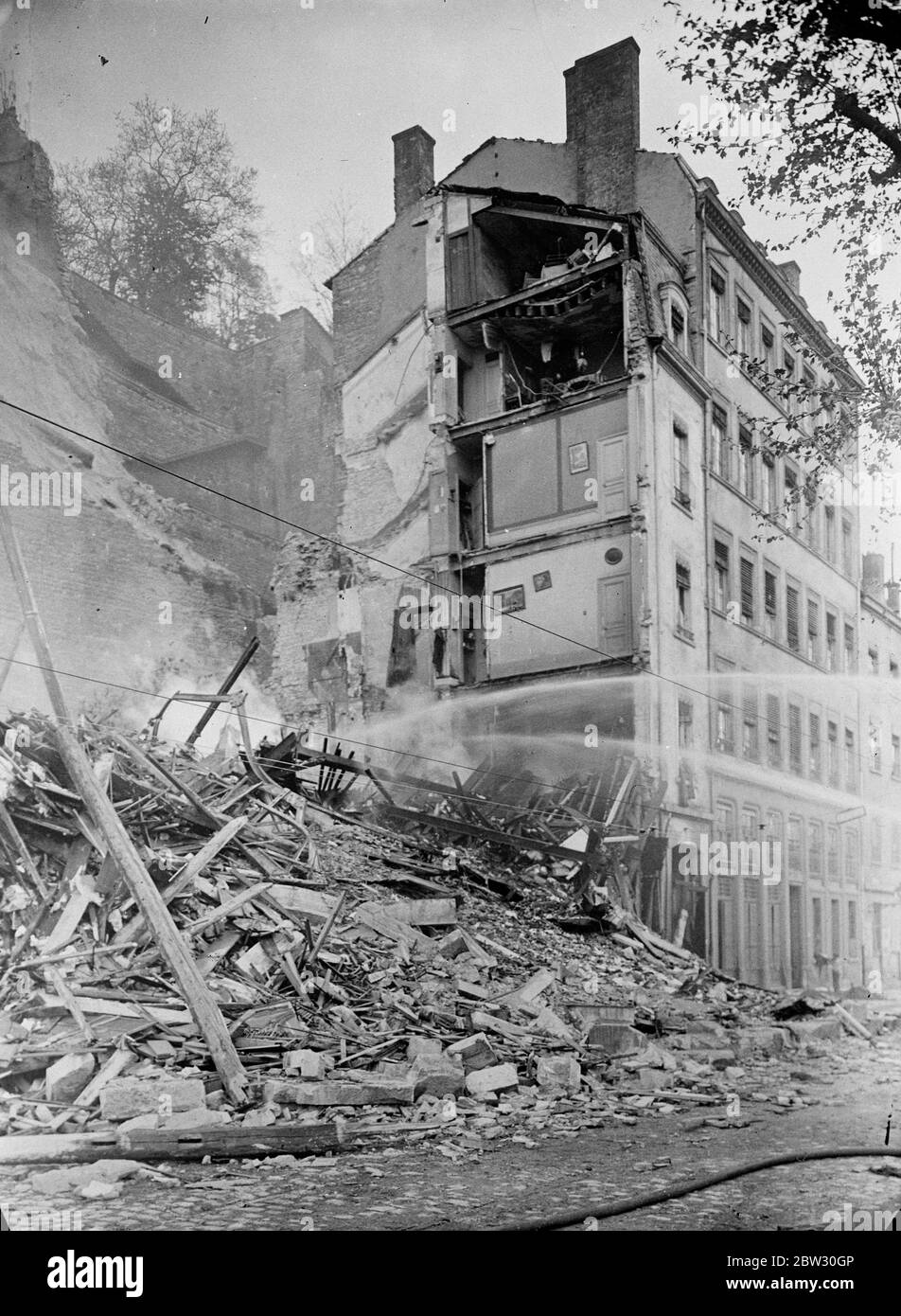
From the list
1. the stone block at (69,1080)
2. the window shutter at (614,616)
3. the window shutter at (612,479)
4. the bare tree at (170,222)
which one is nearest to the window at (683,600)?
the window shutter at (614,616)

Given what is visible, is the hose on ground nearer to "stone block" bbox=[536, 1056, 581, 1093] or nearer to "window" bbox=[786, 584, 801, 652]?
"stone block" bbox=[536, 1056, 581, 1093]

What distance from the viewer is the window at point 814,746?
5.43m

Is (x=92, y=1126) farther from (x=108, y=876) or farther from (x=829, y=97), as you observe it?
(x=829, y=97)

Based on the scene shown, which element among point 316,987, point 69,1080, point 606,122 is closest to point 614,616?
point 316,987

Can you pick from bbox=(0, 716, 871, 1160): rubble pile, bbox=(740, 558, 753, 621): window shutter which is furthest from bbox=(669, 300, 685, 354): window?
bbox=(0, 716, 871, 1160): rubble pile

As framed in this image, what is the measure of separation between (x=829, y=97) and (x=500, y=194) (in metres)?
1.44

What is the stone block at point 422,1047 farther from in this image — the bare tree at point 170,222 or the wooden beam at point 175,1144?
the bare tree at point 170,222

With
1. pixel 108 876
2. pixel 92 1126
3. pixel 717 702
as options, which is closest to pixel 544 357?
pixel 717 702

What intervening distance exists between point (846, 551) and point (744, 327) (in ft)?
3.74

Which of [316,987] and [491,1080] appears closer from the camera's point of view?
[491,1080]

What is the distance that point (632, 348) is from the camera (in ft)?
17.5

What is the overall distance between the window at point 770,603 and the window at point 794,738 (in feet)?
1.16

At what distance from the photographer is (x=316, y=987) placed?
5.00m

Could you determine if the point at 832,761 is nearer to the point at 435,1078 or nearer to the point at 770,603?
the point at 770,603
